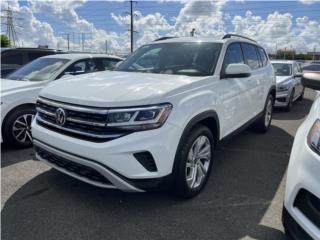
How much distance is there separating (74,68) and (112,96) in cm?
342

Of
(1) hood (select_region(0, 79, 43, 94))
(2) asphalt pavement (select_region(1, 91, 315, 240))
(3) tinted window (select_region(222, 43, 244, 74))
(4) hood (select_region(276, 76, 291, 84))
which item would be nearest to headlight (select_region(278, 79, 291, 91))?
(4) hood (select_region(276, 76, 291, 84))

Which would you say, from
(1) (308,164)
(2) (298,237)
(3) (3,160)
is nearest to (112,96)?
(1) (308,164)

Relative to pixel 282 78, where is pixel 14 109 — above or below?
below

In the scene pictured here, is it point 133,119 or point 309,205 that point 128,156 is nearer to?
point 133,119

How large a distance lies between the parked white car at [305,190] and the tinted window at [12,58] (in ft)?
28.7

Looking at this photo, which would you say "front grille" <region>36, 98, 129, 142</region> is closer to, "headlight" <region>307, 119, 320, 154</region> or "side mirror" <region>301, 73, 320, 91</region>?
"headlight" <region>307, 119, 320, 154</region>

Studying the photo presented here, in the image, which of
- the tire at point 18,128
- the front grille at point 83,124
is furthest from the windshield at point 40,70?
the front grille at point 83,124

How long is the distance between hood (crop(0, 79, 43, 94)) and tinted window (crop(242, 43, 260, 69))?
3582 mm

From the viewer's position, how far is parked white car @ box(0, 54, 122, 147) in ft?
15.5

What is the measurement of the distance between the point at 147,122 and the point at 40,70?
12.6 feet

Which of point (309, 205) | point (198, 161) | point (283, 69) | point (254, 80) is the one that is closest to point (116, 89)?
point (198, 161)

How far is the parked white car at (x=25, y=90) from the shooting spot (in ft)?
15.5

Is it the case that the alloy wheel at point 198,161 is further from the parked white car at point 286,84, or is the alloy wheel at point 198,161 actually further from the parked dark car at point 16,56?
the parked dark car at point 16,56

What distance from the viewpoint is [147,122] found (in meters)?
2.64
